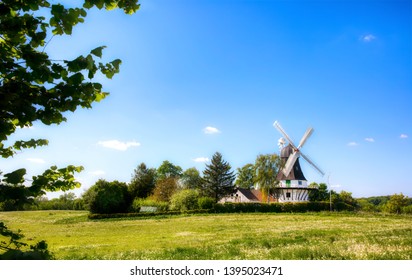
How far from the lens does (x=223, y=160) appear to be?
82625mm

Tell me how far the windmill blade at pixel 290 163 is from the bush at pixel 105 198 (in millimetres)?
38967

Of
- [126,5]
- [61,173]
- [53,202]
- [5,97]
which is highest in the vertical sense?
[126,5]

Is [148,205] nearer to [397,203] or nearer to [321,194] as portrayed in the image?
[397,203]

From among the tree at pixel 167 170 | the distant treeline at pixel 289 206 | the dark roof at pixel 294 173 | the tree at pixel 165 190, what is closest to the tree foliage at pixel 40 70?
the distant treeline at pixel 289 206

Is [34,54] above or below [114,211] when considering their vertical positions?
above

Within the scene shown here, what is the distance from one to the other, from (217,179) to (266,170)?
732 inches

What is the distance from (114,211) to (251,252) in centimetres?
4457

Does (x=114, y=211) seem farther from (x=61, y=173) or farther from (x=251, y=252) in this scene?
(x=61, y=173)

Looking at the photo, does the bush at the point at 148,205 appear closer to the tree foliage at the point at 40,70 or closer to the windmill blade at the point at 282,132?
the windmill blade at the point at 282,132

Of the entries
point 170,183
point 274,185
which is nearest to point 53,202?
point 170,183

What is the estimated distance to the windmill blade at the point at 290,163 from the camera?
72750 mm

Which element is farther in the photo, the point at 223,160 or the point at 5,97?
the point at 223,160

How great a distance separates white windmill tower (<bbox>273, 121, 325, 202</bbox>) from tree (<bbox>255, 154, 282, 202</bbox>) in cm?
580
